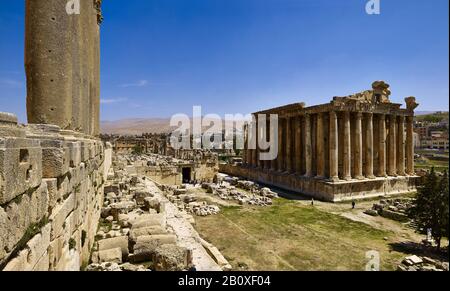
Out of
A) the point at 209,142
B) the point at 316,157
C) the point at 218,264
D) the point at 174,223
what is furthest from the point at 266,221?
the point at 209,142

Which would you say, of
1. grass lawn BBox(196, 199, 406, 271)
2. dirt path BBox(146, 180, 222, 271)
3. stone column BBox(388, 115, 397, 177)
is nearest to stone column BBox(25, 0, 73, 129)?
dirt path BBox(146, 180, 222, 271)

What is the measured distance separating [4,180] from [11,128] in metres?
0.97

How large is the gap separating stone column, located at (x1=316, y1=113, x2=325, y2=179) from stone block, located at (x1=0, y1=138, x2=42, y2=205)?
77.2ft

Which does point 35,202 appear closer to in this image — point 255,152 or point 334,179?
point 334,179

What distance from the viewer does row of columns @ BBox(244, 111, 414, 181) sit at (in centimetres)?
2380

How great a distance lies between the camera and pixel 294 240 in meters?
12.8

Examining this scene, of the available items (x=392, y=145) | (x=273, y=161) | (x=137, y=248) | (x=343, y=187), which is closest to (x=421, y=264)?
(x=137, y=248)

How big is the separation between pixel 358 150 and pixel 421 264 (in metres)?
15.3

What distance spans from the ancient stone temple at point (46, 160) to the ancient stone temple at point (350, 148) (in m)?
20.2

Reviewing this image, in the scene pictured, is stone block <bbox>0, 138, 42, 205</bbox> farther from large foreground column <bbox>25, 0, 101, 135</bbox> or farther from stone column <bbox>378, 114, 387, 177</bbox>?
stone column <bbox>378, 114, 387, 177</bbox>

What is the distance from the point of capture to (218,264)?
925 centimetres

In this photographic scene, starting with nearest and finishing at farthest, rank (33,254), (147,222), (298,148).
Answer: (33,254) < (147,222) < (298,148)

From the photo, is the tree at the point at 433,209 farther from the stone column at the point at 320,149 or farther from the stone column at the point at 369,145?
the stone column at the point at 369,145

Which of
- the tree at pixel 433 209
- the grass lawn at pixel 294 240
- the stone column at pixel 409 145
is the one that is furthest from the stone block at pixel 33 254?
the stone column at pixel 409 145
